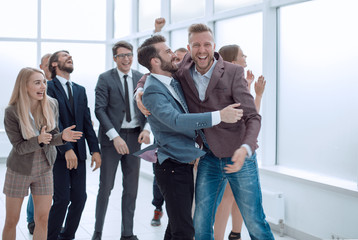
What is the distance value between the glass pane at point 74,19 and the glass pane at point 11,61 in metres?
0.44

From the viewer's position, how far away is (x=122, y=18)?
30.9 feet

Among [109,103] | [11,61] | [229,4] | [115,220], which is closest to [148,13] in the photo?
[229,4]

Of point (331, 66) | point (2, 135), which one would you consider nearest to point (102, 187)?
point (331, 66)

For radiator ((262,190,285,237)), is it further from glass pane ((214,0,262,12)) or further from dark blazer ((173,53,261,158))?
glass pane ((214,0,262,12))

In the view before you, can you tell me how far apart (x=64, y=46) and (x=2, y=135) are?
2110mm

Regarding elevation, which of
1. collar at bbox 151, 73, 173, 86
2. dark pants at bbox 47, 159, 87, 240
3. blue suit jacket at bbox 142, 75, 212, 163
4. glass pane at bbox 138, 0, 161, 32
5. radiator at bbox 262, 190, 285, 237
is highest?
glass pane at bbox 138, 0, 161, 32

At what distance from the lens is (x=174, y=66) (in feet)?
9.25

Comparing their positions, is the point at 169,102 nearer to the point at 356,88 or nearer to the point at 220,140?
the point at 220,140

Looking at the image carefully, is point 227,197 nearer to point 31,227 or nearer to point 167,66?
point 167,66

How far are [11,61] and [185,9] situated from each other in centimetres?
420

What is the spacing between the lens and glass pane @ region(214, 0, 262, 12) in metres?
5.36

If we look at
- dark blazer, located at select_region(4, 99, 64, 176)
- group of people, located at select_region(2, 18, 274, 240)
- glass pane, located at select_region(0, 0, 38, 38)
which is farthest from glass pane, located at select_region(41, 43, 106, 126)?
dark blazer, located at select_region(4, 99, 64, 176)

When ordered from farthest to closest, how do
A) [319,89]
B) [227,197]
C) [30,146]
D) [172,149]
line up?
→ 1. [319,89]
2. [227,197]
3. [30,146]
4. [172,149]

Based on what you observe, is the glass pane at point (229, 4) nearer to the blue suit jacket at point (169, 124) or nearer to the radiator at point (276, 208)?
the radiator at point (276, 208)
